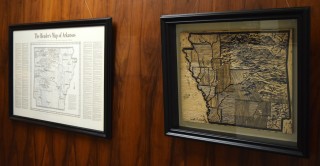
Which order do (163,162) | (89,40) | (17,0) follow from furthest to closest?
(17,0) → (89,40) → (163,162)

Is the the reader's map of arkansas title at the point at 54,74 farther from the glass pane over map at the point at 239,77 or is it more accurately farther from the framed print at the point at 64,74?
the glass pane over map at the point at 239,77

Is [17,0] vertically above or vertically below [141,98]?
above

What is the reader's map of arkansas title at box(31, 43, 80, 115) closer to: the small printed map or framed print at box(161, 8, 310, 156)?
the small printed map

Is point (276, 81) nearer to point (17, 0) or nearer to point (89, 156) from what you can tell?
point (89, 156)

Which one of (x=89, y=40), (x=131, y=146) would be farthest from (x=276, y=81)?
(x=89, y=40)

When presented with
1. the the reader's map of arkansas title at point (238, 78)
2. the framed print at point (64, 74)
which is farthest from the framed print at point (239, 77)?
the framed print at point (64, 74)

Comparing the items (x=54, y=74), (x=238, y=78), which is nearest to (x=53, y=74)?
(x=54, y=74)
